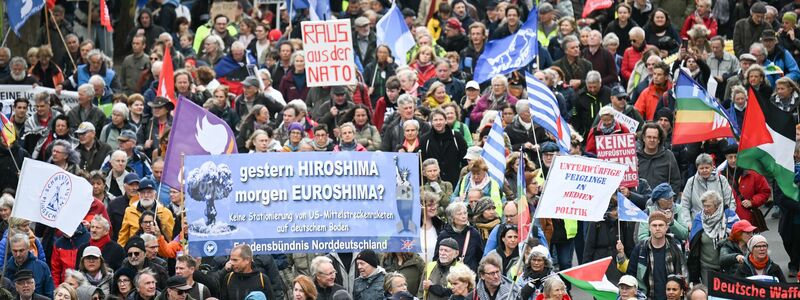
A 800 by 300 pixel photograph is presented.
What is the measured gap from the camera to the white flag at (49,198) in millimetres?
19453

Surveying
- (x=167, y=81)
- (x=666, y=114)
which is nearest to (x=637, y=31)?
(x=666, y=114)

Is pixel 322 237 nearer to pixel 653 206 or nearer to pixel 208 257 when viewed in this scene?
pixel 208 257

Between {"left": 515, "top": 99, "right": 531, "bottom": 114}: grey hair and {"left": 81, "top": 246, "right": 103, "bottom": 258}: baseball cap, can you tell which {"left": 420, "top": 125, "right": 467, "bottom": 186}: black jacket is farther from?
{"left": 81, "top": 246, "right": 103, "bottom": 258}: baseball cap

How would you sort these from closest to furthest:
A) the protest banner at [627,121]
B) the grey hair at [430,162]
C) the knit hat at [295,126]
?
the grey hair at [430,162] < the knit hat at [295,126] < the protest banner at [627,121]

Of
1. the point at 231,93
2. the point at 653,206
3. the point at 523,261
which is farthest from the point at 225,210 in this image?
the point at 231,93

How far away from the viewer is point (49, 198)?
19547mm

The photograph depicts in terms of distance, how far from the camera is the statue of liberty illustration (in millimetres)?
18938

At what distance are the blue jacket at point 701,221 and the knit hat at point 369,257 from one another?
3312 mm

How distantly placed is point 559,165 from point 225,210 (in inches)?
126

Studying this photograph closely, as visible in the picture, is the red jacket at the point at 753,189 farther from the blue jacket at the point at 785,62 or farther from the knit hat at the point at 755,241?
the blue jacket at the point at 785,62

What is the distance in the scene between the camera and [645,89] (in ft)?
81.9

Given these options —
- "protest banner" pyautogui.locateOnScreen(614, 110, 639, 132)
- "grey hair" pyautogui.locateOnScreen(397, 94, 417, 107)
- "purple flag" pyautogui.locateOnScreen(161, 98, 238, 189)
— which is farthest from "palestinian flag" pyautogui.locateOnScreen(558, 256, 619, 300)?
"grey hair" pyautogui.locateOnScreen(397, 94, 417, 107)

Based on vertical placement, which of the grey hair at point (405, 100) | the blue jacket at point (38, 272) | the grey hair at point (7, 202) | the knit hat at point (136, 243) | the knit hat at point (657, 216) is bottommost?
the blue jacket at point (38, 272)

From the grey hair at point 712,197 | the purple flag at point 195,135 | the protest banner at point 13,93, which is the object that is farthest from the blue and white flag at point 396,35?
the grey hair at point 712,197
